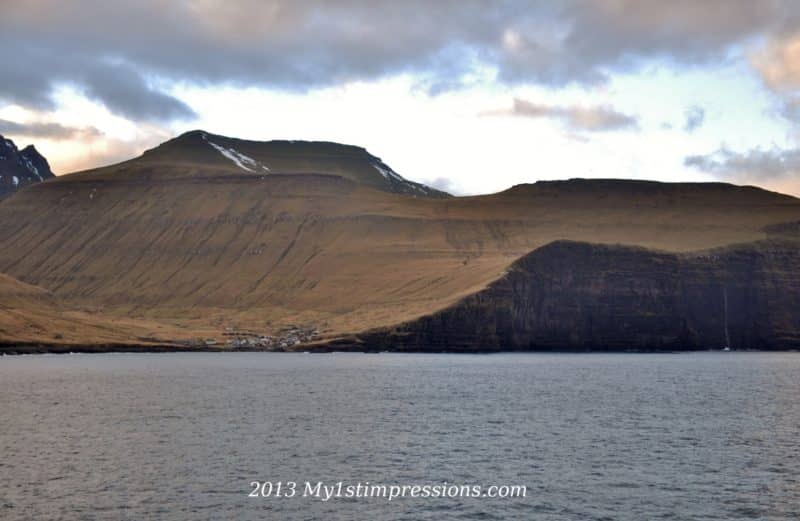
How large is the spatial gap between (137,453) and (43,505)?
1936cm

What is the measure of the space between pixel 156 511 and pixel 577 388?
298 ft

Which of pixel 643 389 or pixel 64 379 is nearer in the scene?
pixel 643 389

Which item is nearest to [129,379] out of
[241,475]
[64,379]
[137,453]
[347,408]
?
[64,379]

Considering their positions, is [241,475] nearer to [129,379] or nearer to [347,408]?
[347,408]

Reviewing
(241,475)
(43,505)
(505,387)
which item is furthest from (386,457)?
(505,387)

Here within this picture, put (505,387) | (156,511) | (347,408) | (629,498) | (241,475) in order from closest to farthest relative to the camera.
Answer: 1. (156,511)
2. (629,498)
3. (241,475)
4. (347,408)
5. (505,387)

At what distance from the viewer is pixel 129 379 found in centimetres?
15375

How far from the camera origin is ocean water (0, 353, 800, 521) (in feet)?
192

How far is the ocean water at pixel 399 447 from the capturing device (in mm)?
58594

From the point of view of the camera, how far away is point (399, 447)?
80.1m

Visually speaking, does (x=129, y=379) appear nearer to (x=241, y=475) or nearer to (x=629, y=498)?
(x=241, y=475)

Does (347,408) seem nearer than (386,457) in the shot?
No

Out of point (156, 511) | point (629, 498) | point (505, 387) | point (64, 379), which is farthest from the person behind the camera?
point (64, 379)

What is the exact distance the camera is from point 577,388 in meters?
138
